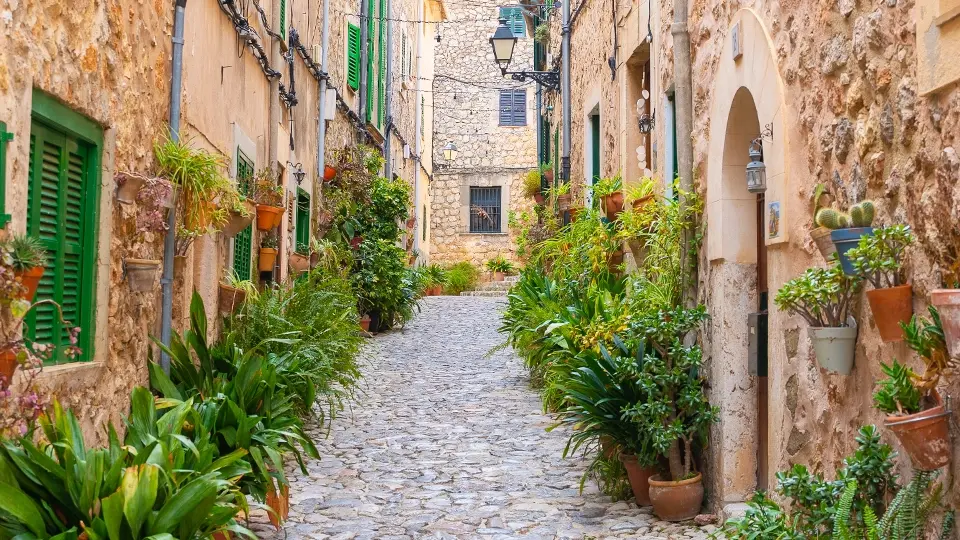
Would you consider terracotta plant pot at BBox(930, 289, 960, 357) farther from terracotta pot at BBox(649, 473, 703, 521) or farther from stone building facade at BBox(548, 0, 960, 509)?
terracotta pot at BBox(649, 473, 703, 521)

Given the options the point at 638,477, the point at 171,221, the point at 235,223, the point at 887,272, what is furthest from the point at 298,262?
the point at 887,272

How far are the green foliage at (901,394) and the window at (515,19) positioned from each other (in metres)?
23.9

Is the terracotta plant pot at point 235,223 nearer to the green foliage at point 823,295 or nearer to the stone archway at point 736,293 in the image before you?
the stone archway at point 736,293

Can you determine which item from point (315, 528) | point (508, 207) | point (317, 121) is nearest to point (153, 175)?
point (315, 528)

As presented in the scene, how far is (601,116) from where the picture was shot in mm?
10453

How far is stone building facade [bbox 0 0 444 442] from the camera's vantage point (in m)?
→ 4.04

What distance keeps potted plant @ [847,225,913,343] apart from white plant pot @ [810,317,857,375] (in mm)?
338

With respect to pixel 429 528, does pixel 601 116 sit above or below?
above

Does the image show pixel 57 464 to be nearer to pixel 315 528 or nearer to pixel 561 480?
A: pixel 315 528

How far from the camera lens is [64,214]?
465 centimetres

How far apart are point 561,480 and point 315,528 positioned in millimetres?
1909

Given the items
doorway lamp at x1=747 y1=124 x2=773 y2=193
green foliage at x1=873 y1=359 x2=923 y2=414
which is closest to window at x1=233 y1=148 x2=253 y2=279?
doorway lamp at x1=747 y1=124 x2=773 y2=193

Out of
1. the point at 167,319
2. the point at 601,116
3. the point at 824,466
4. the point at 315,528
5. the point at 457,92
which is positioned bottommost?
the point at 315,528

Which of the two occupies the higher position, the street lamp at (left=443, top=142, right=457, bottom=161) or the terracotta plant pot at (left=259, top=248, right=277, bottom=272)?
the street lamp at (left=443, top=142, right=457, bottom=161)
